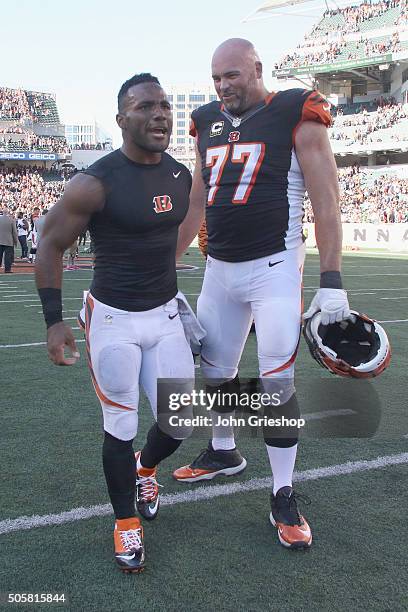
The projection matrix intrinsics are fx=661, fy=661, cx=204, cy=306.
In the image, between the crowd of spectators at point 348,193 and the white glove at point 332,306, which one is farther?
the crowd of spectators at point 348,193

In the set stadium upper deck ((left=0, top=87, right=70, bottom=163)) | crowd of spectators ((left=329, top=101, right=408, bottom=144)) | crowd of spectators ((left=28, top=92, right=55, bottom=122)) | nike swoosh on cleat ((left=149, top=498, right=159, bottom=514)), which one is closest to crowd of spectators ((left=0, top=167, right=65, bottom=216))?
stadium upper deck ((left=0, top=87, right=70, bottom=163))

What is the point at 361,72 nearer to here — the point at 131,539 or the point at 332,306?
the point at 332,306

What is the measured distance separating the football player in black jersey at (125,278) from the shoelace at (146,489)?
0.31 m

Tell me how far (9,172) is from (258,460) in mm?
46367

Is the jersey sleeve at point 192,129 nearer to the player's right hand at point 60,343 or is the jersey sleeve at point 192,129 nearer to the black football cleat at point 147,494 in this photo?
the player's right hand at point 60,343

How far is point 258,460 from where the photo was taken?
11.9ft

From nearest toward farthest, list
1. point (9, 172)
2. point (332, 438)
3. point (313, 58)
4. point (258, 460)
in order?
point (258, 460) → point (332, 438) → point (313, 58) → point (9, 172)

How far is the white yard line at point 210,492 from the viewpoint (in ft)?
9.36

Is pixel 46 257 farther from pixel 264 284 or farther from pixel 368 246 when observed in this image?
pixel 368 246

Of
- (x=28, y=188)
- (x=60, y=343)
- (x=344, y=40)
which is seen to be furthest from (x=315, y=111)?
(x=344, y=40)

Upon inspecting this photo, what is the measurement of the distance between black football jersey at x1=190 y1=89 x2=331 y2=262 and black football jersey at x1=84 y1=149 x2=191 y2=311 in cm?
30

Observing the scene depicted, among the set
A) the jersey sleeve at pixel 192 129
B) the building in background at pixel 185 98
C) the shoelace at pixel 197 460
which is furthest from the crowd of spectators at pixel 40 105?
the building in background at pixel 185 98

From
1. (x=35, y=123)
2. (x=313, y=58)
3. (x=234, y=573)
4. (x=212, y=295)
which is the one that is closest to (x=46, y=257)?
(x=212, y=295)

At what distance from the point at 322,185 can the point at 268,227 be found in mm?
298
